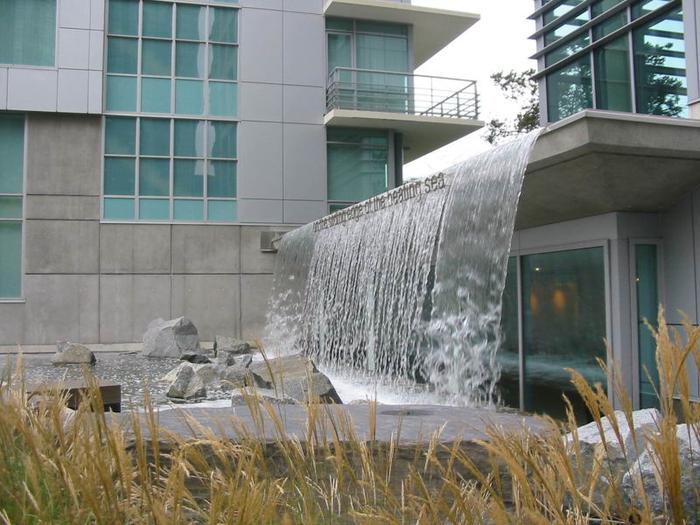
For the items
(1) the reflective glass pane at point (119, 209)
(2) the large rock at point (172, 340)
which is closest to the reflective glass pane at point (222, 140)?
(1) the reflective glass pane at point (119, 209)

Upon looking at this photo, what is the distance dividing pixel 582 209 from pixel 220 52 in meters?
12.0

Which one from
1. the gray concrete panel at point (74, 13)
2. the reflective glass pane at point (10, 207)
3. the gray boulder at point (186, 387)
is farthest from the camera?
the gray concrete panel at point (74, 13)

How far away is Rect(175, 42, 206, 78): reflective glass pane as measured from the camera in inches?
667

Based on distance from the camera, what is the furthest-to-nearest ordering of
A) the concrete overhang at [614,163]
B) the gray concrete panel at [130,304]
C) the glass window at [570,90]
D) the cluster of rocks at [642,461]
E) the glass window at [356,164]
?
the glass window at [356,164]
the gray concrete panel at [130,304]
the glass window at [570,90]
the concrete overhang at [614,163]
the cluster of rocks at [642,461]

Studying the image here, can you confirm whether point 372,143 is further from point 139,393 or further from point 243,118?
point 139,393

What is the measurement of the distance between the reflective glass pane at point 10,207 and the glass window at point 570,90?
11.6m

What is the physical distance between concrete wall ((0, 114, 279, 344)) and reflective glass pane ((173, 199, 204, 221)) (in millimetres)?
244

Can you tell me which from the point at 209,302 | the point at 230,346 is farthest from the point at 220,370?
the point at 209,302

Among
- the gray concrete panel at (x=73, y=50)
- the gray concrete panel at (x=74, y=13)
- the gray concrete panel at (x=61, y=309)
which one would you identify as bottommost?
the gray concrete panel at (x=61, y=309)

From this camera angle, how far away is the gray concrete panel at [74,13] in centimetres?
1627

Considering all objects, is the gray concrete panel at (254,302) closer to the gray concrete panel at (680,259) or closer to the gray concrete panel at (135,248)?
the gray concrete panel at (135,248)

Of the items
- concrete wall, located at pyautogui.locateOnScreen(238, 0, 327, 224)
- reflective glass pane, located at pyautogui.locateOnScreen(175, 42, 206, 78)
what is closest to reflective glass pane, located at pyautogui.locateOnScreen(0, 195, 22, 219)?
reflective glass pane, located at pyautogui.locateOnScreen(175, 42, 206, 78)

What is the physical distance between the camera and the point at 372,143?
1777 centimetres

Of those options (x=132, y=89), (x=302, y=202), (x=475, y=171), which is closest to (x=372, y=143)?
(x=302, y=202)
